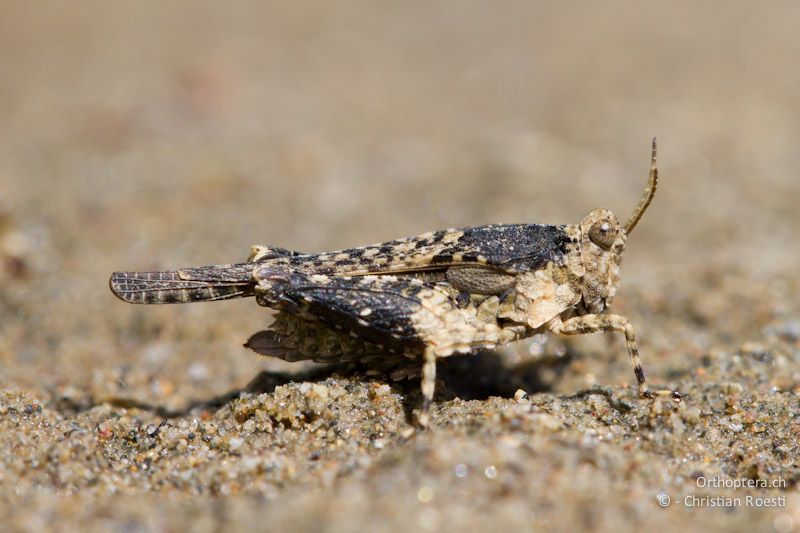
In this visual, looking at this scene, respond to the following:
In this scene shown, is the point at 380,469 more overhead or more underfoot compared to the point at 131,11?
more underfoot

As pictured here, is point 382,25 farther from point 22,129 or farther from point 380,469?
point 380,469

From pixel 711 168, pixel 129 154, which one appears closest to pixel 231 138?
pixel 129 154

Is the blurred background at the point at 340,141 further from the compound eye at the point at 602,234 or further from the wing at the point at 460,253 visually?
the compound eye at the point at 602,234

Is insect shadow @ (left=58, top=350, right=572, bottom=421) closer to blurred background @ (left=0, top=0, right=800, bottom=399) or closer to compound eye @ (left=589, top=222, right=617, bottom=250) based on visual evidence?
blurred background @ (left=0, top=0, right=800, bottom=399)

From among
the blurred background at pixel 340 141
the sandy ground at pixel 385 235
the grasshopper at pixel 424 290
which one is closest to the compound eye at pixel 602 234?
the grasshopper at pixel 424 290

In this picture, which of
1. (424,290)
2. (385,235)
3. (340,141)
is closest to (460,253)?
(424,290)
